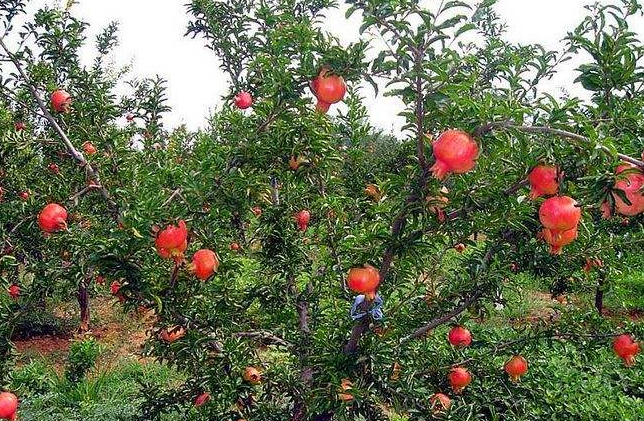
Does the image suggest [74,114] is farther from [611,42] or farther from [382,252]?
[611,42]

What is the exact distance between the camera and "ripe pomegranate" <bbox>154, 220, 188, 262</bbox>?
173 cm

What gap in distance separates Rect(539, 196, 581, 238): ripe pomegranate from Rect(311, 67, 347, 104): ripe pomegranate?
0.62 metres

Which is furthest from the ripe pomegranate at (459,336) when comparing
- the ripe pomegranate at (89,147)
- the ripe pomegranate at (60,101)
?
the ripe pomegranate at (60,101)

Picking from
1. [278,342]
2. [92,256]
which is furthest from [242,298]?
[92,256]

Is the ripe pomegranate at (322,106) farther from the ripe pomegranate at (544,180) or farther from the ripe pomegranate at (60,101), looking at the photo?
the ripe pomegranate at (60,101)

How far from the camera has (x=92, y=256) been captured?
5.46 feet

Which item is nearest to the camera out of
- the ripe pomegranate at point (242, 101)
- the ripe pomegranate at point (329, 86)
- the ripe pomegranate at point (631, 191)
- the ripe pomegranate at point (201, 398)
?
the ripe pomegranate at point (631, 191)

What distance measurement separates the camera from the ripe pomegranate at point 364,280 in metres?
1.68

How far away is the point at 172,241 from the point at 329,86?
0.66m

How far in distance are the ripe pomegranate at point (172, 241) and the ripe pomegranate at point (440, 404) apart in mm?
1031

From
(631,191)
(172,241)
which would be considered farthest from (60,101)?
(631,191)

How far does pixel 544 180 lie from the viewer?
55.3 inches

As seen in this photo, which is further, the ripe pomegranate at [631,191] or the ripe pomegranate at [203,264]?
the ripe pomegranate at [203,264]

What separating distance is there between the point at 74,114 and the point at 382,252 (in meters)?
1.68
